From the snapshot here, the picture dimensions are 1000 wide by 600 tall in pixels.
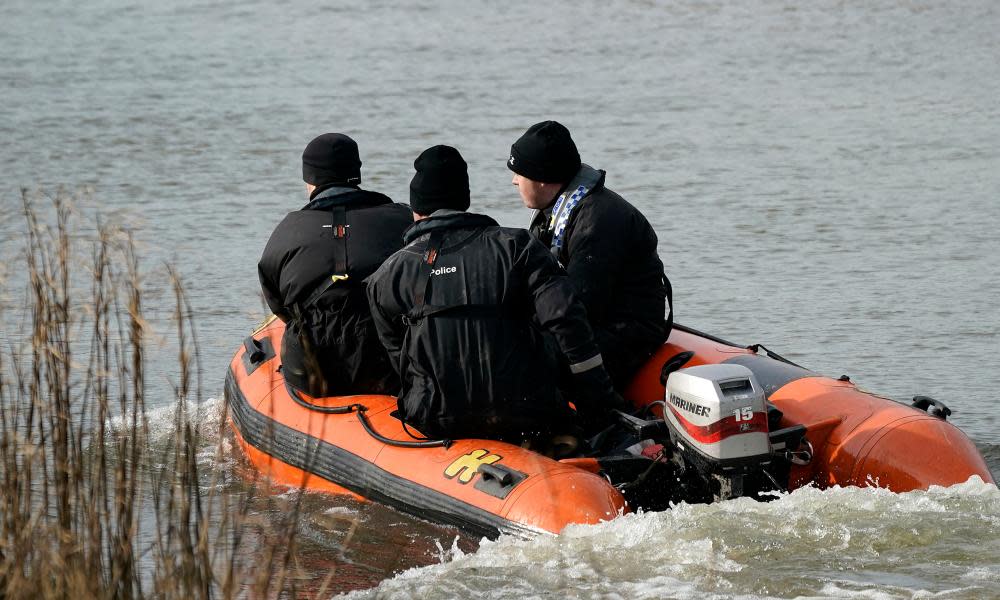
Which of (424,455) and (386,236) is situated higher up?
(386,236)

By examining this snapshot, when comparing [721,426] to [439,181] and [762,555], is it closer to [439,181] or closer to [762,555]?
[762,555]

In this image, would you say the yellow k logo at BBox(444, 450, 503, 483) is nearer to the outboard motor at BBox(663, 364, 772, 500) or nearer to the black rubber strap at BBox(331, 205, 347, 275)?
the outboard motor at BBox(663, 364, 772, 500)

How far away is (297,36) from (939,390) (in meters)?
16.6

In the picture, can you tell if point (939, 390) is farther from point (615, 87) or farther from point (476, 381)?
point (615, 87)

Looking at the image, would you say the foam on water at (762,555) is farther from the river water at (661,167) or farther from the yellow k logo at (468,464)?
the yellow k logo at (468,464)

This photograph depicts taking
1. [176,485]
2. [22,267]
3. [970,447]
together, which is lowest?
[22,267]

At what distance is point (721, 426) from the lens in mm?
5375

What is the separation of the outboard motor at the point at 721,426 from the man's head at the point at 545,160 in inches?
50.1

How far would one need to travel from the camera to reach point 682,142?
52.5 ft

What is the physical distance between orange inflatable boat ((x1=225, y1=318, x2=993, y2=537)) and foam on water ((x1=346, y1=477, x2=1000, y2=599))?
12 centimetres

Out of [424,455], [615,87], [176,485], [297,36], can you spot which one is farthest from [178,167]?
[176,485]

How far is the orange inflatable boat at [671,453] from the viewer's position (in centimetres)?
546

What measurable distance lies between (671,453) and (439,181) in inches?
52.5

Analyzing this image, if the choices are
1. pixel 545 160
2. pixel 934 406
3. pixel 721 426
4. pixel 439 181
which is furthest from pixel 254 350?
pixel 934 406
